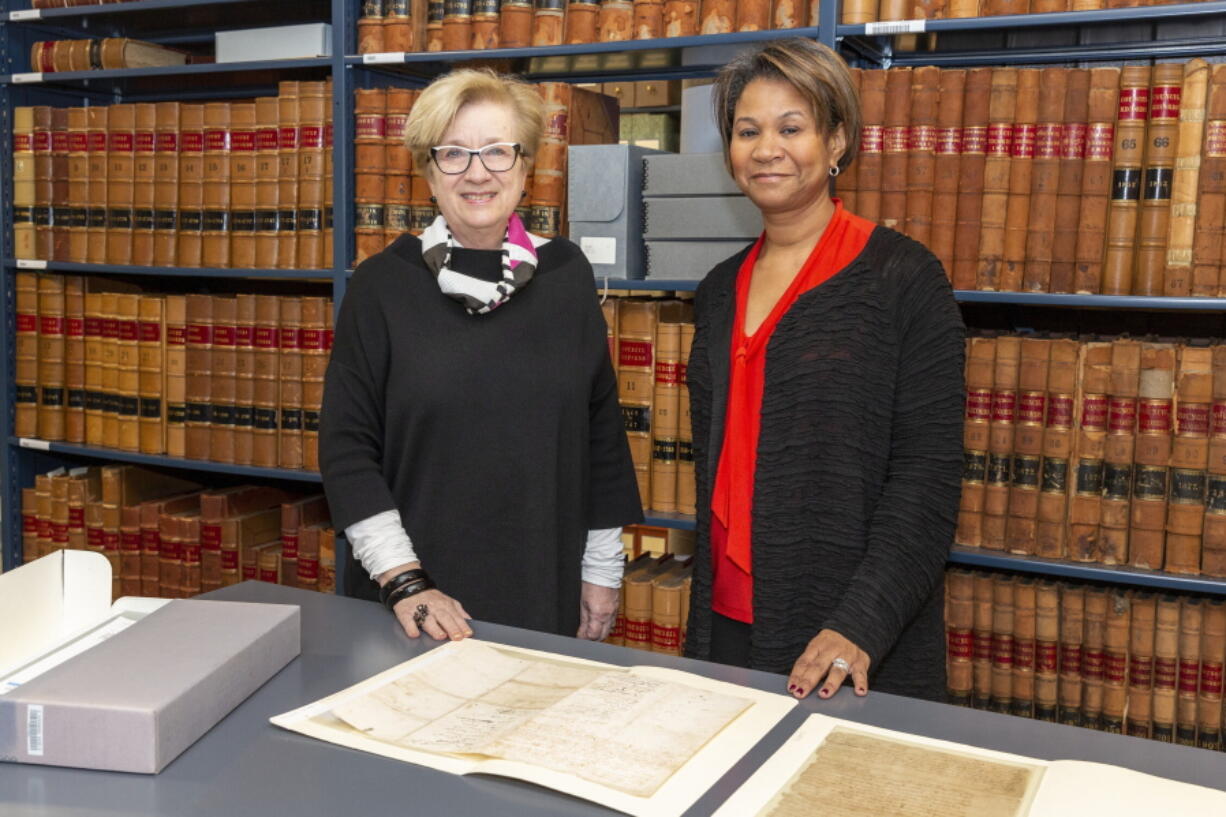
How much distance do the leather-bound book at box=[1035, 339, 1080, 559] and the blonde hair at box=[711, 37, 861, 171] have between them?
2.40 ft

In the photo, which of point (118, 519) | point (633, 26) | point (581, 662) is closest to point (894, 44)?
point (633, 26)

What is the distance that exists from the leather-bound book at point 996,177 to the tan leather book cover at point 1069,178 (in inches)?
3.7

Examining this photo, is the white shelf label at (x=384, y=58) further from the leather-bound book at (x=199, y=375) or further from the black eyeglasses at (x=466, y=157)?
the black eyeglasses at (x=466, y=157)

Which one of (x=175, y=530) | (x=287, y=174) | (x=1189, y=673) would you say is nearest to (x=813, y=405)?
(x=1189, y=673)

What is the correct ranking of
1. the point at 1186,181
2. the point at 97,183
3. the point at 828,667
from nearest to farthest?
the point at 828,667
the point at 1186,181
the point at 97,183

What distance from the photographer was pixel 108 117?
9.87ft

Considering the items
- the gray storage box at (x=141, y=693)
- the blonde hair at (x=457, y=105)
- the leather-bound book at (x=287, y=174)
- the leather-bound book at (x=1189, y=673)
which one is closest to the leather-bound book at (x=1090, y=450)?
the leather-bound book at (x=1189, y=673)

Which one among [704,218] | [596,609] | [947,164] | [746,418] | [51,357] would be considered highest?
[947,164]

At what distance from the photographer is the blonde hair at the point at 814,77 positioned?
156 cm

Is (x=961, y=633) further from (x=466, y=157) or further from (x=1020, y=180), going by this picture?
(x=466, y=157)

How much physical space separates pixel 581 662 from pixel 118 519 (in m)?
2.39

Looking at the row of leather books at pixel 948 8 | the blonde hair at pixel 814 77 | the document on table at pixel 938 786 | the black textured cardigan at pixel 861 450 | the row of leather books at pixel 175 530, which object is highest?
the row of leather books at pixel 948 8

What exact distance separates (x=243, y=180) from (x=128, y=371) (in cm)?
65

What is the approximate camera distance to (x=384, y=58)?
8.50 feet
